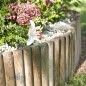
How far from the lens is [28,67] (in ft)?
10.9

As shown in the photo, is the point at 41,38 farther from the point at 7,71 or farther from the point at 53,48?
the point at 7,71

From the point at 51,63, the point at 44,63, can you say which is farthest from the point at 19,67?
the point at 51,63

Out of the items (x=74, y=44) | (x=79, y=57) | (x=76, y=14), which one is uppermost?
(x=76, y=14)

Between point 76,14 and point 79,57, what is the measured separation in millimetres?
713

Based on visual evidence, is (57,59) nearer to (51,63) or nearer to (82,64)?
(51,63)

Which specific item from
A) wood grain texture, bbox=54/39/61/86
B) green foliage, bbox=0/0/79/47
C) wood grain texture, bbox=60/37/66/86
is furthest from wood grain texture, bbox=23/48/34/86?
wood grain texture, bbox=60/37/66/86

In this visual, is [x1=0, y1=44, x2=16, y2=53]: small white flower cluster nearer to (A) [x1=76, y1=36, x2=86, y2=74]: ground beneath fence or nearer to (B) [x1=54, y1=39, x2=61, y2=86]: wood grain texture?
(B) [x1=54, y1=39, x2=61, y2=86]: wood grain texture

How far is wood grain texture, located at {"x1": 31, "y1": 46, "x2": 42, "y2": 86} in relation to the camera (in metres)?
3.34

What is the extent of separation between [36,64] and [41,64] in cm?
9

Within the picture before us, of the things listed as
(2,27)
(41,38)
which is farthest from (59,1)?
(2,27)

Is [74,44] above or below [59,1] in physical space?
below

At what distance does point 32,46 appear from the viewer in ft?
10.9

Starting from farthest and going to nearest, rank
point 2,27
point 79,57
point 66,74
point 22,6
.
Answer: point 79,57 < point 66,74 < point 22,6 < point 2,27

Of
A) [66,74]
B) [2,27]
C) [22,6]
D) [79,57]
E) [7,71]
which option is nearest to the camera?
[7,71]
